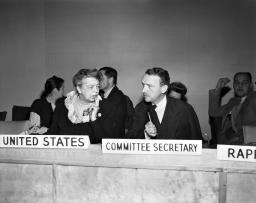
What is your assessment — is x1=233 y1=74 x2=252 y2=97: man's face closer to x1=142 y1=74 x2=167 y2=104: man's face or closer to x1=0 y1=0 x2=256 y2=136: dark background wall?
x1=0 y1=0 x2=256 y2=136: dark background wall

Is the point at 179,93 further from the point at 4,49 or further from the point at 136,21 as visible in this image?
the point at 4,49

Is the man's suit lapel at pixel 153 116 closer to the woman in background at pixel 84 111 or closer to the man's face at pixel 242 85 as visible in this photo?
the woman in background at pixel 84 111

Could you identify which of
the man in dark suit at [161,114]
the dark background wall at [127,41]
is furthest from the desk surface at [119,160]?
the dark background wall at [127,41]

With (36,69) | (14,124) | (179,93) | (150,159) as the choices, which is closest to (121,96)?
(179,93)

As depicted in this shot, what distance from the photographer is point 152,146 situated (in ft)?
7.28

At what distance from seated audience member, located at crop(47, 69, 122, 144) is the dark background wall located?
3.10 m

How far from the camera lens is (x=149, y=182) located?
2.21 meters

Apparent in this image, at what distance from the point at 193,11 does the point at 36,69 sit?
8.93 feet

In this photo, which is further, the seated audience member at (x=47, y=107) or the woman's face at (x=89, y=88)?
the seated audience member at (x=47, y=107)

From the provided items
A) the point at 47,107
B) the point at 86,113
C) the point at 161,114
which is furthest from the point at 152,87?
the point at 47,107

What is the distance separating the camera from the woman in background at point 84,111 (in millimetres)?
2725

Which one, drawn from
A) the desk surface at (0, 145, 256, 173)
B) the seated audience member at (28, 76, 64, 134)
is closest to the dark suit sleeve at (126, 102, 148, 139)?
the desk surface at (0, 145, 256, 173)

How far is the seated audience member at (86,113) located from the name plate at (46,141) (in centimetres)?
40

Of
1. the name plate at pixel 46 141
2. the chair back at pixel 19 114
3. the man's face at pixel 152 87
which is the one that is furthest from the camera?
the chair back at pixel 19 114
